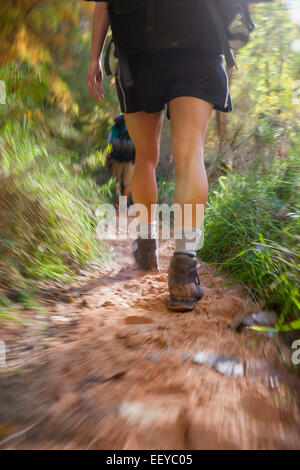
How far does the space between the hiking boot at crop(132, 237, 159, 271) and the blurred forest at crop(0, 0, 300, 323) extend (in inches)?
11.0

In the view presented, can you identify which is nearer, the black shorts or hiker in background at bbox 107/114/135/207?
the black shorts

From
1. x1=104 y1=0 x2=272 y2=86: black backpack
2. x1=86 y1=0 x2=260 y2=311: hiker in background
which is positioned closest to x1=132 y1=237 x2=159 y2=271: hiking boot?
x1=86 y1=0 x2=260 y2=311: hiker in background

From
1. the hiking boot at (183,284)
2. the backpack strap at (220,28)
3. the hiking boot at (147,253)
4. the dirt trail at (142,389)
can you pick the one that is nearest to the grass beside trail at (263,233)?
the dirt trail at (142,389)

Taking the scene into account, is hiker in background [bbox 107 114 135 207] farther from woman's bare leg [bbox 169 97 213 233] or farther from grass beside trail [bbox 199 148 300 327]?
woman's bare leg [bbox 169 97 213 233]

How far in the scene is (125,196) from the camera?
4.46 meters

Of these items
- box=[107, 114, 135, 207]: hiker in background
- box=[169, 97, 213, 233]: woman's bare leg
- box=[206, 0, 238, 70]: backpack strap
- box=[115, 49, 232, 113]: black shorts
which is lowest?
box=[107, 114, 135, 207]: hiker in background

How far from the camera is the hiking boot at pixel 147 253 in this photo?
192cm

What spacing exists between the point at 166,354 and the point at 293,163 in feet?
4.97

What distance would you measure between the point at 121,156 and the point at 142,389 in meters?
3.70

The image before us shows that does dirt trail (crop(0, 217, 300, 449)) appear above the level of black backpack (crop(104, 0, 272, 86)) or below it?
below

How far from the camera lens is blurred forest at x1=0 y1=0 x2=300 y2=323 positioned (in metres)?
1.35

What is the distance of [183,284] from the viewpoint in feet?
4.36

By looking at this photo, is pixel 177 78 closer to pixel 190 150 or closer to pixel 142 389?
pixel 190 150

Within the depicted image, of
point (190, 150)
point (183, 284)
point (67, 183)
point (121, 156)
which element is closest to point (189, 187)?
point (190, 150)
